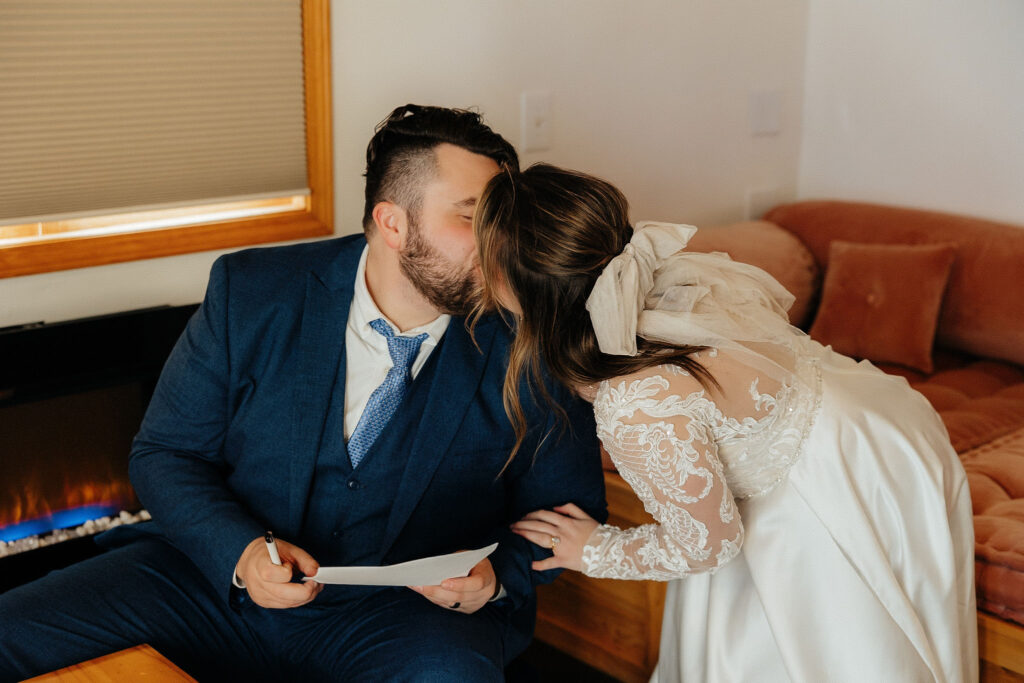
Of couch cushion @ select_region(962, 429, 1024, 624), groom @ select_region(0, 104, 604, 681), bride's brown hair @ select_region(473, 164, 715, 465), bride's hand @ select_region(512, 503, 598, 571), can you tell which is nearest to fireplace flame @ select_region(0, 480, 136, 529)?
groom @ select_region(0, 104, 604, 681)

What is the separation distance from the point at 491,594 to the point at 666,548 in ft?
0.99

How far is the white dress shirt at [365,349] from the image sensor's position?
1839mm

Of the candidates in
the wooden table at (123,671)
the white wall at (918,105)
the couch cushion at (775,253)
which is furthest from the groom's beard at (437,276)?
the white wall at (918,105)

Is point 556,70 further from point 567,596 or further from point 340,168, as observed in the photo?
point 567,596

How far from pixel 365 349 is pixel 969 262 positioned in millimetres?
1917

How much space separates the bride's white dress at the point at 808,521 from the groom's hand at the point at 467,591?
20 cm

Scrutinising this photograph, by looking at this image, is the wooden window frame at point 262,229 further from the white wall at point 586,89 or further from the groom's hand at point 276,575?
the groom's hand at point 276,575

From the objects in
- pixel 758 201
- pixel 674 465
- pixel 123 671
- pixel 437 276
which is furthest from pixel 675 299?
pixel 758 201

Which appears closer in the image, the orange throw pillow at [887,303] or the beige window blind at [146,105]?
the beige window blind at [146,105]

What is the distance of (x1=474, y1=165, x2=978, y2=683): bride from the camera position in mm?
1570

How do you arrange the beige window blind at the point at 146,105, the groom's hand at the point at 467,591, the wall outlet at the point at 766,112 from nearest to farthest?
the groom's hand at the point at 467,591
the beige window blind at the point at 146,105
the wall outlet at the point at 766,112

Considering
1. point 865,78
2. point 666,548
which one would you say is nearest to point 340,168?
point 666,548

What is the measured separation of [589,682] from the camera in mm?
2355

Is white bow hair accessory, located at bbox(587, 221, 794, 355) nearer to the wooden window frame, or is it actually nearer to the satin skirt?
the satin skirt
